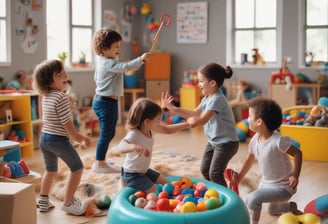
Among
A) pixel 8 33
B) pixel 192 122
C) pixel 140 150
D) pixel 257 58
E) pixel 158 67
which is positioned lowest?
pixel 140 150

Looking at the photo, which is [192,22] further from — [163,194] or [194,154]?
[163,194]

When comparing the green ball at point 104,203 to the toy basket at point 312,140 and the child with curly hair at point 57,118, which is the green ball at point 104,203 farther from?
the toy basket at point 312,140

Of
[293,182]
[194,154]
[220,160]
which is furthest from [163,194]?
[194,154]

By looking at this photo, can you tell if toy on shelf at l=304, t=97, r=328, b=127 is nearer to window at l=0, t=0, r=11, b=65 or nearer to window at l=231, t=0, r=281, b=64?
window at l=231, t=0, r=281, b=64

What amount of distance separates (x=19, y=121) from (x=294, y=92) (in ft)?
11.2

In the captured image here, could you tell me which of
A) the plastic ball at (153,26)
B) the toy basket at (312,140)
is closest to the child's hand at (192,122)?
the toy basket at (312,140)

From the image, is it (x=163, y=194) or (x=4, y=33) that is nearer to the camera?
(x=163, y=194)

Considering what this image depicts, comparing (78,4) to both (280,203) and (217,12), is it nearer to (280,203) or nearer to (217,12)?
(217,12)

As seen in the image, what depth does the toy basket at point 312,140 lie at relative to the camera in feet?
15.9

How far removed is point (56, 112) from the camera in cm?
311

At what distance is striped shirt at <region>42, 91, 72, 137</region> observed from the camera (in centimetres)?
311

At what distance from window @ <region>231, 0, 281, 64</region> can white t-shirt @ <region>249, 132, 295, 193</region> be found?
4.37 metres

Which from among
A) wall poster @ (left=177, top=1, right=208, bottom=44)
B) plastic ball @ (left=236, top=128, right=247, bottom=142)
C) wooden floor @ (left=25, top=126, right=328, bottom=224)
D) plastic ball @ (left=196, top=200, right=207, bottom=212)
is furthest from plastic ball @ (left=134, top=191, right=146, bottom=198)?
wall poster @ (left=177, top=1, right=208, bottom=44)

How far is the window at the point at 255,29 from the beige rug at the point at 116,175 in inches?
107
